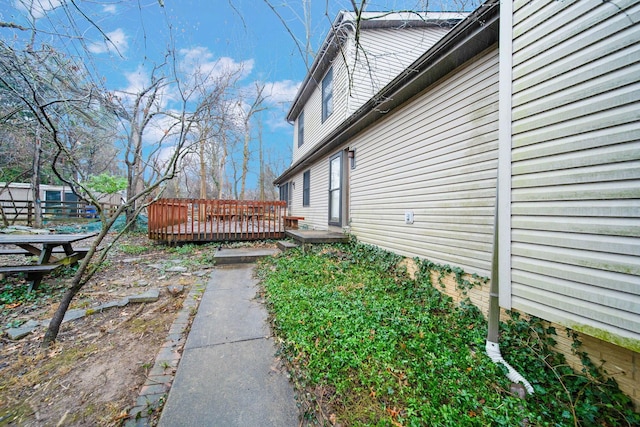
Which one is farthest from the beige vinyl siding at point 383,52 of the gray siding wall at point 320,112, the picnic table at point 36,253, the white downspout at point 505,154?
the picnic table at point 36,253

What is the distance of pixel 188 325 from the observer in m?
2.69

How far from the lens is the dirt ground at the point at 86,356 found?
1652mm

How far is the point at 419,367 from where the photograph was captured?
1.93m

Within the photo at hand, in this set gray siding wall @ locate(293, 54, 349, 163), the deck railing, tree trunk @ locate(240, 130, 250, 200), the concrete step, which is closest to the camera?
the concrete step

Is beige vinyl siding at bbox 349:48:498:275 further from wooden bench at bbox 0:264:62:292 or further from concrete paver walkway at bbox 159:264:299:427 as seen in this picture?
wooden bench at bbox 0:264:62:292

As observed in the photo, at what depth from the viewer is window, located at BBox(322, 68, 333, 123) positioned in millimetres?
7758

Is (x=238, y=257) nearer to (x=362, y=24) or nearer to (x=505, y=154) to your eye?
(x=505, y=154)

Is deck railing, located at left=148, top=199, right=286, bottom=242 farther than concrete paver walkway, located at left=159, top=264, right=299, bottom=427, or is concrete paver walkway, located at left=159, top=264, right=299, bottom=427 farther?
deck railing, located at left=148, top=199, right=286, bottom=242

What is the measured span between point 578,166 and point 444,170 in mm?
1608

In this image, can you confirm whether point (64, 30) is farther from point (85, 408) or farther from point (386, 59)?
point (386, 59)

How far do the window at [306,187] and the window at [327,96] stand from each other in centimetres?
221

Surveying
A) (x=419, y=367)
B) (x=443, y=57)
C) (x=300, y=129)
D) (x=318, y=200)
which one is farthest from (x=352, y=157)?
(x=300, y=129)

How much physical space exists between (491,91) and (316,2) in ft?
7.14

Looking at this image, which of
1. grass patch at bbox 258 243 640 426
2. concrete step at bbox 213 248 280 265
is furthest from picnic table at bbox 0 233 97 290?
grass patch at bbox 258 243 640 426
